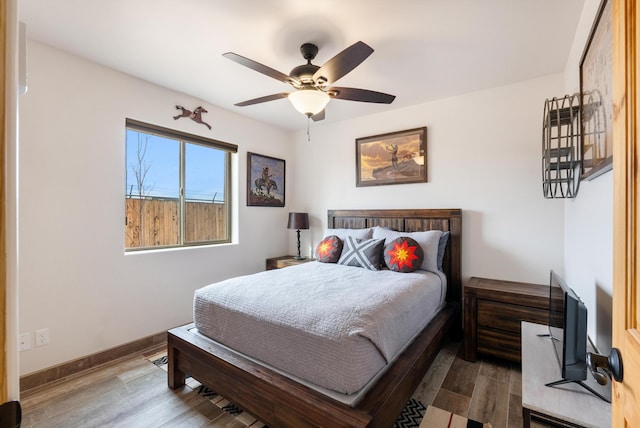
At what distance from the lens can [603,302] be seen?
136 centimetres

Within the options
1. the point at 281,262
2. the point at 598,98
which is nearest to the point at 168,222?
the point at 281,262

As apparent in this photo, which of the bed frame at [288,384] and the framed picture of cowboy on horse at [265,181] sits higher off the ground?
the framed picture of cowboy on horse at [265,181]

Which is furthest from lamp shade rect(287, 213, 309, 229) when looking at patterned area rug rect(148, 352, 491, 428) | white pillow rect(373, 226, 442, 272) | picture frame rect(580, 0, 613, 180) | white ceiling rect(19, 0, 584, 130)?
picture frame rect(580, 0, 613, 180)

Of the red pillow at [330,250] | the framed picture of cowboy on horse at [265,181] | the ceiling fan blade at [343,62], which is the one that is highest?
the ceiling fan blade at [343,62]

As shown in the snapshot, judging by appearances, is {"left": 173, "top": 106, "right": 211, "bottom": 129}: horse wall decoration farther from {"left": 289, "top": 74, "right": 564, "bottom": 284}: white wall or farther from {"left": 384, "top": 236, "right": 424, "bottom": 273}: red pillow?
{"left": 384, "top": 236, "right": 424, "bottom": 273}: red pillow

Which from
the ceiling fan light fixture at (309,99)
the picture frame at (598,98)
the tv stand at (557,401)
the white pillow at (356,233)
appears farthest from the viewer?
the white pillow at (356,233)

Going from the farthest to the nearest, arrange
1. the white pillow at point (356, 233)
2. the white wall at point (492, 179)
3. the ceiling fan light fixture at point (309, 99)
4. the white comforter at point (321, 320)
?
the white pillow at point (356, 233), the white wall at point (492, 179), the ceiling fan light fixture at point (309, 99), the white comforter at point (321, 320)

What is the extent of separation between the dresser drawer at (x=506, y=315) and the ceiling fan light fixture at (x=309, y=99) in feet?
7.02

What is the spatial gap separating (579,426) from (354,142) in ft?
10.9

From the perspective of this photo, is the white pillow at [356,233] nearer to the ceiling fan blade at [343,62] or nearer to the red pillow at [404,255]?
the red pillow at [404,255]

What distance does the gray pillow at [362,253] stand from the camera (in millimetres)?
2891

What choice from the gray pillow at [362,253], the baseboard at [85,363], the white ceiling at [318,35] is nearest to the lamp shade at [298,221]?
the gray pillow at [362,253]

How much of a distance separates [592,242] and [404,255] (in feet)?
4.50

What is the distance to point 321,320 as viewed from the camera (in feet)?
5.19
